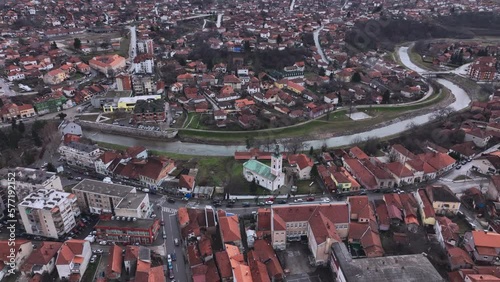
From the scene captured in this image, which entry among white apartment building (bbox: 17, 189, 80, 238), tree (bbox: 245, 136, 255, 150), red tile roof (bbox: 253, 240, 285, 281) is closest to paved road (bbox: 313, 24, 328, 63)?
tree (bbox: 245, 136, 255, 150)

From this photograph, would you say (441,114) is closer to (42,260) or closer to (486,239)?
(486,239)

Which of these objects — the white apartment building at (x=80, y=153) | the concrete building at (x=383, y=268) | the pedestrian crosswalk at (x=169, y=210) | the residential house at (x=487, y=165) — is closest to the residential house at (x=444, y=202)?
the concrete building at (x=383, y=268)

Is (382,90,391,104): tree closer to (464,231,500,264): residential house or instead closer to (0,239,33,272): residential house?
(464,231,500,264): residential house

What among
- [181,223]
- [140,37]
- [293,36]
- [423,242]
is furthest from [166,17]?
[423,242]

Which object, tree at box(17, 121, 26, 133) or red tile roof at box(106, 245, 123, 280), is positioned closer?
red tile roof at box(106, 245, 123, 280)

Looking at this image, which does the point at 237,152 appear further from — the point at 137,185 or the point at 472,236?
the point at 472,236

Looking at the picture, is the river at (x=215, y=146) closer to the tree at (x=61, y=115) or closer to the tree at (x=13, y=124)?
the tree at (x=61, y=115)
